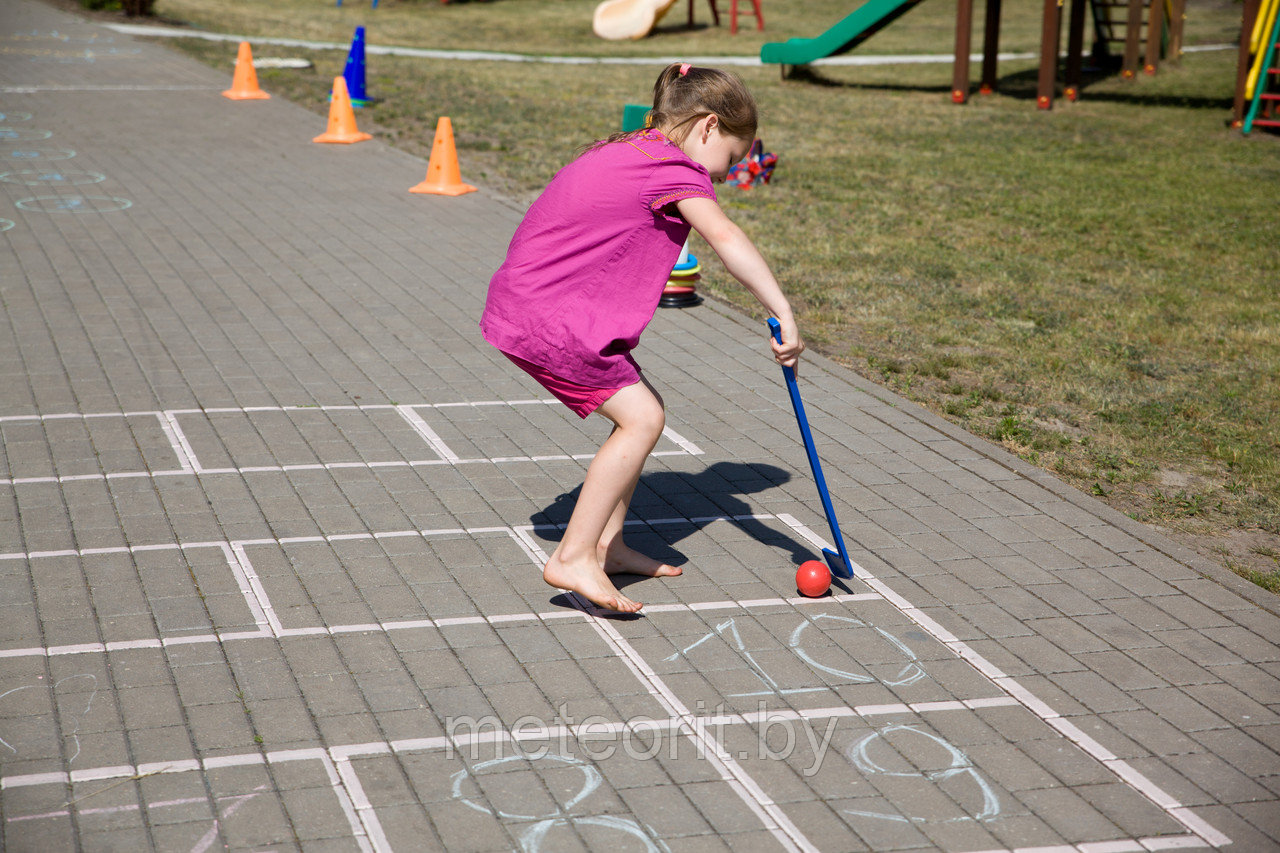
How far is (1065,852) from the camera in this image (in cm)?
328

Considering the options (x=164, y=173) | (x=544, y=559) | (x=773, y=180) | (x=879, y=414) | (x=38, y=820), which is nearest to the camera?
(x=38, y=820)

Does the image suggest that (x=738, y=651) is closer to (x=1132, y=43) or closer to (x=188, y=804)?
(x=188, y=804)

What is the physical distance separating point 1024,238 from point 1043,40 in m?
8.51

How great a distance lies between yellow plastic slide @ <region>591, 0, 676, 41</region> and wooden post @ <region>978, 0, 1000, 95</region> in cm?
1078

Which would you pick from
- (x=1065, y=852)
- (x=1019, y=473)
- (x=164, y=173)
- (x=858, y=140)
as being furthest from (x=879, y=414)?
(x=858, y=140)

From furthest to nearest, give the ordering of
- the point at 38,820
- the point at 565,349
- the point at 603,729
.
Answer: the point at 565,349, the point at 603,729, the point at 38,820

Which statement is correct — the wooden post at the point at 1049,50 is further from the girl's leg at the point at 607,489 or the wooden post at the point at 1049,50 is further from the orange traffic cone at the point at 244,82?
the girl's leg at the point at 607,489

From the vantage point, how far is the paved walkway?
3408 mm

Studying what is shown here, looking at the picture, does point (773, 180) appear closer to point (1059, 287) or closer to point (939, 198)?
point (939, 198)

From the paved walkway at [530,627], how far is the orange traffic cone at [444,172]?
4.08 m

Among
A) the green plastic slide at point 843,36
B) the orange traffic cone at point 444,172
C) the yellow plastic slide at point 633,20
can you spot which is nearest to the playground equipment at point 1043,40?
the green plastic slide at point 843,36

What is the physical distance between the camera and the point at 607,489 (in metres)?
4.26

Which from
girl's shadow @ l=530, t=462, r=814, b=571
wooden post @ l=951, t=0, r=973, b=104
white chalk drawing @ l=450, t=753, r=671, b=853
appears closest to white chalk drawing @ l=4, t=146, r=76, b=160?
girl's shadow @ l=530, t=462, r=814, b=571

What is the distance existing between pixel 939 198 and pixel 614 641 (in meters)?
9.35
